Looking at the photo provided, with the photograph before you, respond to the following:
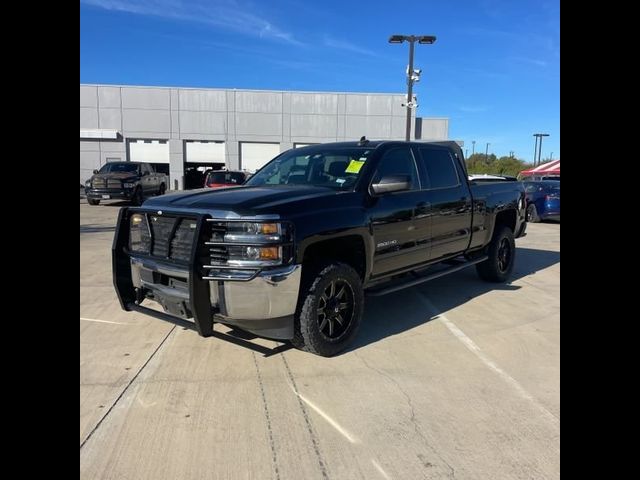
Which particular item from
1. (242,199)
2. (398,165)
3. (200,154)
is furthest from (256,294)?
(200,154)

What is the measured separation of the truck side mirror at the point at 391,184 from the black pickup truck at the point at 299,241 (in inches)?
0.5

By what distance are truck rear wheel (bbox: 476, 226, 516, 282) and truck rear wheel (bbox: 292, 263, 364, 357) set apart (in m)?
3.37

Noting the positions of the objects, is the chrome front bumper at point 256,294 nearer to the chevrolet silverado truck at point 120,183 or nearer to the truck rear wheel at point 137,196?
the chevrolet silverado truck at point 120,183

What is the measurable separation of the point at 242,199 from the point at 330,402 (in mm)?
1675

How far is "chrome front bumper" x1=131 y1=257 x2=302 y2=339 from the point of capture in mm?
3438

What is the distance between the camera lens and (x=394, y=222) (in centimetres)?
462

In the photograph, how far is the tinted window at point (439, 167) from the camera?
5.45 m

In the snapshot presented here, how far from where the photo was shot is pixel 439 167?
18.6 feet

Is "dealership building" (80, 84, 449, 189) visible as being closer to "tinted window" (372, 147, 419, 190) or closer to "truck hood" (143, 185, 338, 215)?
"tinted window" (372, 147, 419, 190)

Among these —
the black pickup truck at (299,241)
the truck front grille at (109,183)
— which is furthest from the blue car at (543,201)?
the truck front grille at (109,183)

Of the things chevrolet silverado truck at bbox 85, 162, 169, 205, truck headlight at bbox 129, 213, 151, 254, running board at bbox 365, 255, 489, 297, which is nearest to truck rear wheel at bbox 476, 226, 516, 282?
running board at bbox 365, 255, 489, 297

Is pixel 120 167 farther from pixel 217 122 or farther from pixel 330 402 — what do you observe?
pixel 330 402
